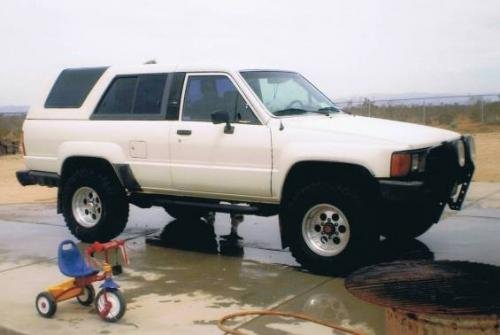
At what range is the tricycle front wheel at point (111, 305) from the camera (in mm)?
5008

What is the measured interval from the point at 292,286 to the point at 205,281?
0.82 m

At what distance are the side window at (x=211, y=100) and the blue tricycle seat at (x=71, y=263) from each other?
7.50 feet

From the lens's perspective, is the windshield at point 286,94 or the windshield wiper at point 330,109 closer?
the windshield at point 286,94

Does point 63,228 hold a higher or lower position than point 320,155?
lower

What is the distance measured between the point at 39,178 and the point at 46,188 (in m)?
9.02

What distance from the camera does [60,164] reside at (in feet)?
26.4

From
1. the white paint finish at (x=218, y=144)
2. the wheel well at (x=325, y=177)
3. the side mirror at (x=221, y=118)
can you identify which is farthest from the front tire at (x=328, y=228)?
the side mirror at (x=221, y=118)

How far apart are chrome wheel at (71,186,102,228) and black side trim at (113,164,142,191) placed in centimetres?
54

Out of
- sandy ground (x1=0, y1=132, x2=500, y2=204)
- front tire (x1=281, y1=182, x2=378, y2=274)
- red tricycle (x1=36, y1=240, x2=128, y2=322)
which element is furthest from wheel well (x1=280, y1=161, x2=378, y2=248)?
sandy ground (x1=0, y1=132, x2=500, y2=204)

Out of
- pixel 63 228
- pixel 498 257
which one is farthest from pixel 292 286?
pixel 63 228

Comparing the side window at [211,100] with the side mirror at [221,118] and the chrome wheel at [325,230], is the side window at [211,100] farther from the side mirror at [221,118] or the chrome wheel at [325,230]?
the chrome wheel at [325,230]

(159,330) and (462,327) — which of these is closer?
(462,327)

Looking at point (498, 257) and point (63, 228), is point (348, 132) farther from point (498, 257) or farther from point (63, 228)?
point (63, 228)

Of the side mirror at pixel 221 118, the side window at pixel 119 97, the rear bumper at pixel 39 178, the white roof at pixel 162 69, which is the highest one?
the white roof at pixel 162 69
